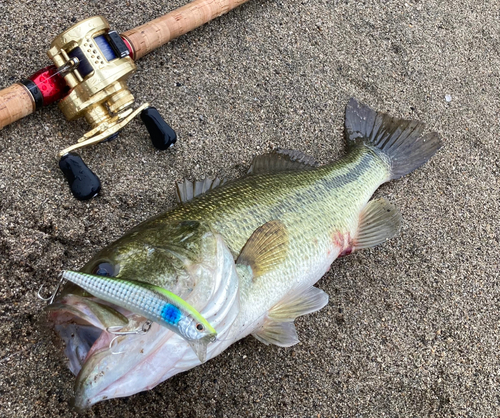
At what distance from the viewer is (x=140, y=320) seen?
1392mm

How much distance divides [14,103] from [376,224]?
6.91 ft

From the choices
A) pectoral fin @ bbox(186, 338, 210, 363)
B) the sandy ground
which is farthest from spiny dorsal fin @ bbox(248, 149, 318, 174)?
pectoral fin @ bbox(186, 338, 210, 363)

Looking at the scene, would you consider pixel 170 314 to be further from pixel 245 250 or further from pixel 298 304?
pixel 298 304

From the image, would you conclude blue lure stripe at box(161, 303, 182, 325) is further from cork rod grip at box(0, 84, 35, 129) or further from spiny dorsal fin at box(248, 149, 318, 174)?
cork rod grip at box(0, 84, 35, 129)

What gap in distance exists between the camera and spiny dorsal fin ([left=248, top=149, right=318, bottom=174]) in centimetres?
242

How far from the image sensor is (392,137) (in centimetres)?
283

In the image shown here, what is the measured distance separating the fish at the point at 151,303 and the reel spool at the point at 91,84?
3.12 feet

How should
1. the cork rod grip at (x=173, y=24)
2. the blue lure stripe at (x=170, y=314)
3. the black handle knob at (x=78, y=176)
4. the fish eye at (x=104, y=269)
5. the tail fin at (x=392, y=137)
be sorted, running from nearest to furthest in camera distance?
the blue lure stripe at (x=170, y=314) < the fish eye at (x=104, y=269) < the black handle knob at (x=78, y=176) < the cork rod grip at (x=173, y=24) < the tail fin at (x=392, y=137)

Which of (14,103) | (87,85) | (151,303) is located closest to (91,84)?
(87,85)

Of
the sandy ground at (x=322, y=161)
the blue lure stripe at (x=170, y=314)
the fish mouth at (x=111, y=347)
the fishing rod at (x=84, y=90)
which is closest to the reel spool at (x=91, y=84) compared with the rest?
the fishing rod at (x=84, y=90)

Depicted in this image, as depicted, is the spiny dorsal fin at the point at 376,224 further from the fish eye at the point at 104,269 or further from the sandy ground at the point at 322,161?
the fish eye at the point at 104,269

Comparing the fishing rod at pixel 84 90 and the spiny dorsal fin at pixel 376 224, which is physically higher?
the fishing rod at pixel 84 90

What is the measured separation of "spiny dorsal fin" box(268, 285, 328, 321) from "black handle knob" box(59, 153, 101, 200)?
3.71 feet

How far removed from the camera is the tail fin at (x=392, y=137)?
279cm
